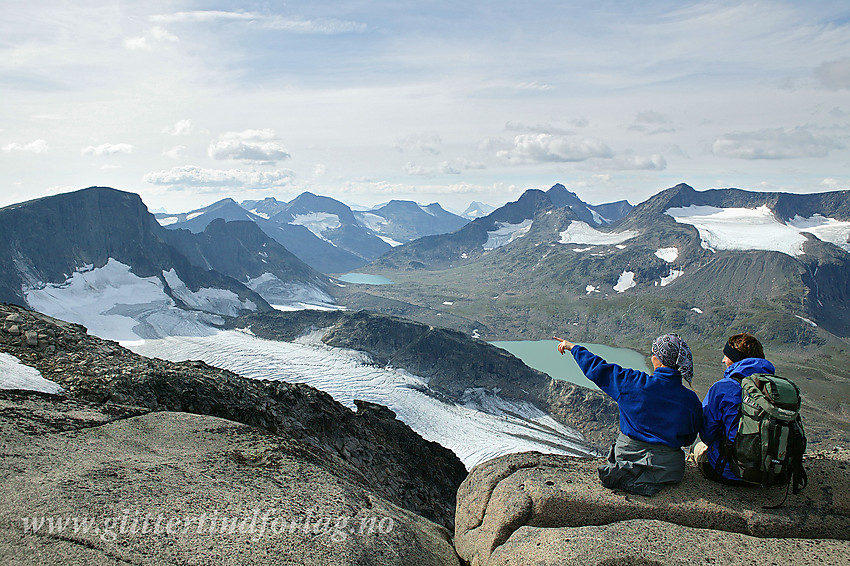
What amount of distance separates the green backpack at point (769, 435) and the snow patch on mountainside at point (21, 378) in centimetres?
1600

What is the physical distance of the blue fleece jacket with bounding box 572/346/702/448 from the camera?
8930 mm

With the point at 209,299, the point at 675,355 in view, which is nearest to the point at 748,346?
the point at 675,355

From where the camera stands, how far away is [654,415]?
9023mm

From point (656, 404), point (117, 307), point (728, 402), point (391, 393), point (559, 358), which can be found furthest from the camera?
point (559, 358)

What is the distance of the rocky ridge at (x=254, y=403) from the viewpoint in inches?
673

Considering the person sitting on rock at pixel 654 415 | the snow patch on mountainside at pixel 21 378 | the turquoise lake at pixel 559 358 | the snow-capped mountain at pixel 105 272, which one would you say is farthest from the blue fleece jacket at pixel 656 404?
the turquoise lake at pixel 559 358

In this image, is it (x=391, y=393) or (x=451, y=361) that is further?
(x=451, y=361)

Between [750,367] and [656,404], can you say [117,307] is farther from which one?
[750,367]

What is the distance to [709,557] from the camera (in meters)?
7.82

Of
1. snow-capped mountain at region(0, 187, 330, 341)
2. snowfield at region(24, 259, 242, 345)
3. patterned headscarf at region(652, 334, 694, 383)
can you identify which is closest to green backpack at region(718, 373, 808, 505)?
patterned headscarf at region(652, 334, 694, 383)

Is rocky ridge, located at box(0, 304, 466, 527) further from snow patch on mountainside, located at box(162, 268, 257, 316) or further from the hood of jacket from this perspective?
snow patch on mountainside, located at box(162, 268, 257, 316)

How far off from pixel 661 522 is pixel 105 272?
126449 mm

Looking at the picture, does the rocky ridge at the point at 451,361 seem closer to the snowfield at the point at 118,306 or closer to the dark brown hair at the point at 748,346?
the snowfield at the point at 118,306

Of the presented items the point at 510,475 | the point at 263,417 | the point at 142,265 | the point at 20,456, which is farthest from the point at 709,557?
the point at 142,265
